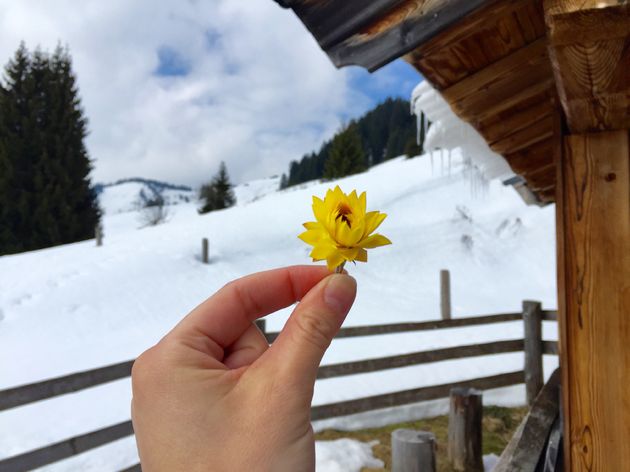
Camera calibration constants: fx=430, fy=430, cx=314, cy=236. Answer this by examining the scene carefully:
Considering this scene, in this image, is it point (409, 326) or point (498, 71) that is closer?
point (498, 71)

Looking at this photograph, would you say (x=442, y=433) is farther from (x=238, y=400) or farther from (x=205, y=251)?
(x=205, y=251)

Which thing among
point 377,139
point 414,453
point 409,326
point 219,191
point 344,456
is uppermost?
point 377,139

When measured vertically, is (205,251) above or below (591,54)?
below

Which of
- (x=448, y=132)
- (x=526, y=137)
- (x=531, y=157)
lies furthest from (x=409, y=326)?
(x=526, y=137)

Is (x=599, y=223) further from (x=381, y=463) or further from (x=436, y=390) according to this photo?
(x=436, y=390)

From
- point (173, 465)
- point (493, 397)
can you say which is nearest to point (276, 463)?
point (173, 465)

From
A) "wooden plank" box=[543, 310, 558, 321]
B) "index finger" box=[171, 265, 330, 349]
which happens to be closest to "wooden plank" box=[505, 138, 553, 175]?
"index finger" box=[171, 265, 330, 349]
